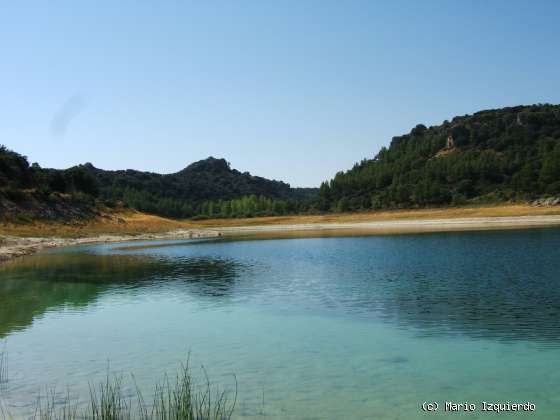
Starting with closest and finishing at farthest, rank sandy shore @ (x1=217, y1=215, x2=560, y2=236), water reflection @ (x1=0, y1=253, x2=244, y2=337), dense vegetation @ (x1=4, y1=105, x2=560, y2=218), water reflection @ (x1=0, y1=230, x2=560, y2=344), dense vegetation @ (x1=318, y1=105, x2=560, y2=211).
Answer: water reflection @ (x1=0, y1=230, x2=560, y2=344) < water reflection @ (x1=0, y1=253, x2=244, y2=337) < sandy shore @ (x1=217, y1=215, x2=560, y2=236) < dense vegetation @ (x1=4, y1=105, x2=560, y2=218) < dense vegetation @ (x1=318, y1=105, x2=560, y2=211)

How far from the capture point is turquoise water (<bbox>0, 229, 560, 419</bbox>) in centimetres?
1241

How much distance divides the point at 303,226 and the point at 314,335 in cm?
11668

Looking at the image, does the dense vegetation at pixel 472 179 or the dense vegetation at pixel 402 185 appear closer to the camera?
the dense vegetation at pixel 402 185

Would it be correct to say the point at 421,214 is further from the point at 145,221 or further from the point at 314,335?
the point at 314,335

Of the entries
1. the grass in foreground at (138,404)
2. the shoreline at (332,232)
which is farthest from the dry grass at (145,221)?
the grass in foreground at (138,404)

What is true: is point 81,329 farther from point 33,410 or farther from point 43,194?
point 43,194

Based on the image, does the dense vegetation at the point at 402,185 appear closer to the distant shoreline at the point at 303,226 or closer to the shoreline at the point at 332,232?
the distant shoreline at the point at 303,226

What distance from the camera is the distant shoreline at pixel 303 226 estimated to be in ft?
254

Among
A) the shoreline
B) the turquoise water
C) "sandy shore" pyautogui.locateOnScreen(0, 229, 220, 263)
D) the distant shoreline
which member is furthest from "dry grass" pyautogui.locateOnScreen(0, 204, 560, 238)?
the turquoise water

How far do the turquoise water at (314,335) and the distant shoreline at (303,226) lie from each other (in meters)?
32.1

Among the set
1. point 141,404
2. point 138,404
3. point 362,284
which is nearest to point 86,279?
point 362,284

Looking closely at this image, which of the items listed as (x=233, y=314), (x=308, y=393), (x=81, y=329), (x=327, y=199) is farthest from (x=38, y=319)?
(x=327, y=199)

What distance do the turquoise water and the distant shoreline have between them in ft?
105

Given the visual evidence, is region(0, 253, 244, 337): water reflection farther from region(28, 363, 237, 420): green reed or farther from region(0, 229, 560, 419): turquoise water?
region(28, 363, 237, 420): green reed
